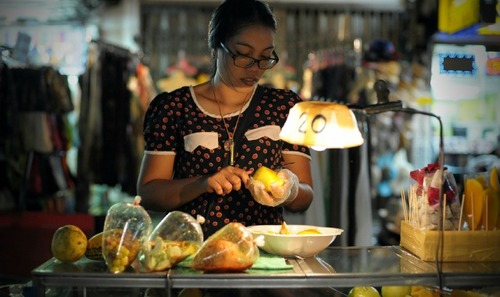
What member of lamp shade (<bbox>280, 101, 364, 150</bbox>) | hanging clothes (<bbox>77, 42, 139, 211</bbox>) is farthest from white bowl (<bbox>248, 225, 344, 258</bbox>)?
hanging clothes (<bbox>77, 42, 139, 211</bbox>)

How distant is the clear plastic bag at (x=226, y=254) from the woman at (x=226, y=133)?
0.55m

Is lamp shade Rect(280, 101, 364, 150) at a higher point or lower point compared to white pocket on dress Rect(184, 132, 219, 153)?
higher

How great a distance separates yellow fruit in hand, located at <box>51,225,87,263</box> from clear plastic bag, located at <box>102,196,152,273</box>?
0.35 ft

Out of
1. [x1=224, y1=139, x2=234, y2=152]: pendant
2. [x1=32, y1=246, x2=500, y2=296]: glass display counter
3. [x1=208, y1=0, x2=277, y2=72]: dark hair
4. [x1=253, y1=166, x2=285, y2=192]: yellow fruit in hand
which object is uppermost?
[x1=208, y1=0, x2=277, y2=72]: dark hair

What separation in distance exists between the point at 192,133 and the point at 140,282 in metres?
0.88

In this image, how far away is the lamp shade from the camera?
207cm

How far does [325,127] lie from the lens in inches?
81.4

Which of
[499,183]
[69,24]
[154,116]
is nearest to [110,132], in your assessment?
[69,24]

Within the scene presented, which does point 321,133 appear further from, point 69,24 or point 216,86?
point 69,24

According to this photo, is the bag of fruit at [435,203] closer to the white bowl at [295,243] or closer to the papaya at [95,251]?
the white bowl at [295,243]

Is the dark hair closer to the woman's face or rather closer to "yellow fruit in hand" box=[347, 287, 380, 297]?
the woman's face

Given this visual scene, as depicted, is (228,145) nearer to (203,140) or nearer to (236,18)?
(203,140)

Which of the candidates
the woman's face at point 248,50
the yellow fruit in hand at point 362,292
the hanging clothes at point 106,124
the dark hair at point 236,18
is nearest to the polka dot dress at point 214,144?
the woman's face at point 248,50

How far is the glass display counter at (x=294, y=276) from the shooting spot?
1982mm
